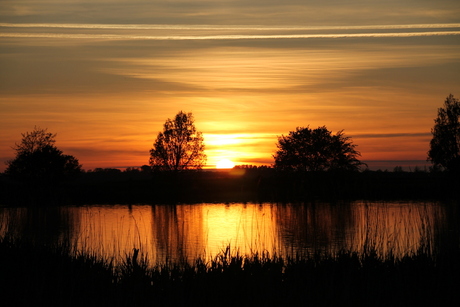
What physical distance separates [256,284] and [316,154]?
60.1m

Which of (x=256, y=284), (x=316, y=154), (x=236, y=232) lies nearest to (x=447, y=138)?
(x=316, y=154)

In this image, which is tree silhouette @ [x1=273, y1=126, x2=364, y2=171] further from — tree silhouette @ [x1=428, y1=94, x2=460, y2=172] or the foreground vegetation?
the foreground vegetation

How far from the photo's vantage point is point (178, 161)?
76.2m

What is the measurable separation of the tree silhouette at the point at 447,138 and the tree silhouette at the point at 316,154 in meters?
10.1

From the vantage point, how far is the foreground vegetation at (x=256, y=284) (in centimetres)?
1070

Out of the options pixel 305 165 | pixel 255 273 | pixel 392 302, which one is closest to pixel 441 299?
pixel 392 302

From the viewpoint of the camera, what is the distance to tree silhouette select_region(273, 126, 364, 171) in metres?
69.9

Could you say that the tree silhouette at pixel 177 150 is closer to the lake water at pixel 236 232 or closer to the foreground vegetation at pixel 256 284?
the lake water at pixel 236 232

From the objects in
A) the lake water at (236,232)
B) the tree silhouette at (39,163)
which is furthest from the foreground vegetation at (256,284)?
the tree silhouette at (39,163)

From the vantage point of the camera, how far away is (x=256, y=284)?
37.5 feet

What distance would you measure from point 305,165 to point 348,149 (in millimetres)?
6339

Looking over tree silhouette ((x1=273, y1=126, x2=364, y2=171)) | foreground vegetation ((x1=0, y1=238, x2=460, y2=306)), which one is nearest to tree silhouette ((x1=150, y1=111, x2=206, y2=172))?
tree silhouette ((x1=273, y1=126, x2=364, y2=171))

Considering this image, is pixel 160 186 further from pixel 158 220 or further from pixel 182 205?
pixel 158 220

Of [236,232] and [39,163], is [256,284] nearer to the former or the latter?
[236,232]
